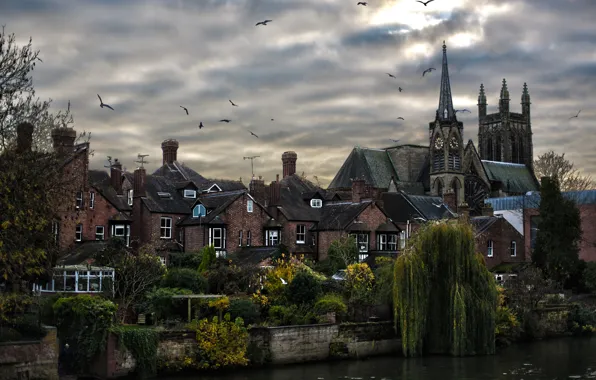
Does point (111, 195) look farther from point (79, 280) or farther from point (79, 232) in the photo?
point (79, 280)

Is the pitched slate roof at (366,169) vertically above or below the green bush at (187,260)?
above

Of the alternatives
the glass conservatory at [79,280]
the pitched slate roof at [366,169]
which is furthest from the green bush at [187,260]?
the pitched slate roof at [366,169]

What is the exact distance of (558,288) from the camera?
54.2 metres

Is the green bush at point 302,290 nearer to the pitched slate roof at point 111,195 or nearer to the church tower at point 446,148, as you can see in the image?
the pitched slate roof at point 111,195

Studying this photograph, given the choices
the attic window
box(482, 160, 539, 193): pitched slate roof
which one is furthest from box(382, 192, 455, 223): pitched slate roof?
box(482, 160, 539, 193): pitched slate roof

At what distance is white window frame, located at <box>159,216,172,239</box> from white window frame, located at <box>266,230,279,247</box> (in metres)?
7.75

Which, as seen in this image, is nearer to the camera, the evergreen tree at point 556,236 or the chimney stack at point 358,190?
the evergreen tree at point 556,236

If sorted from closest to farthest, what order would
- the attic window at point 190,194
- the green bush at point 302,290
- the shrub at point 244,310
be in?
the shrub at point 244,310 < the green bush at point 302,290 < the attic window at point 190,194

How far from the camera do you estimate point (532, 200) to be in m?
75.6

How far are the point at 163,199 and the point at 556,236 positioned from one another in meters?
30.8

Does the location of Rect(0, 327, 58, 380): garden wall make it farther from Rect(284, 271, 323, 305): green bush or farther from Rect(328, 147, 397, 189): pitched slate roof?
Rect(328, 147, 397, 189): pitched slate roof

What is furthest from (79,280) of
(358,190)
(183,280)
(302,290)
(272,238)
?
(358,190)

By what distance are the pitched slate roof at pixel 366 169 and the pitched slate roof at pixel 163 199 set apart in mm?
37756

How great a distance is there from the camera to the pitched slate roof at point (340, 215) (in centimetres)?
5998
